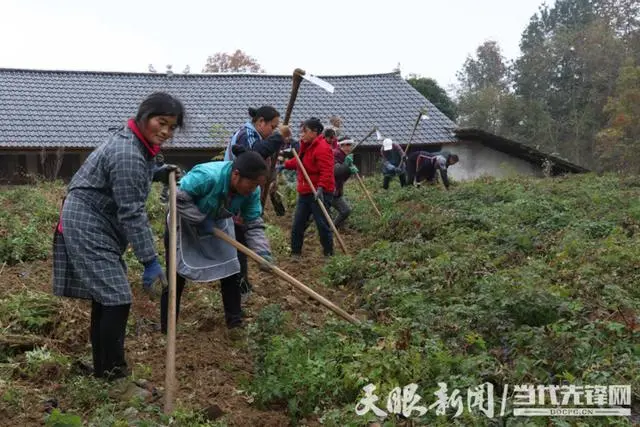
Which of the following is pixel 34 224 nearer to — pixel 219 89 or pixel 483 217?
pixel 483 217

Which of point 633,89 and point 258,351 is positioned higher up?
point 633,89

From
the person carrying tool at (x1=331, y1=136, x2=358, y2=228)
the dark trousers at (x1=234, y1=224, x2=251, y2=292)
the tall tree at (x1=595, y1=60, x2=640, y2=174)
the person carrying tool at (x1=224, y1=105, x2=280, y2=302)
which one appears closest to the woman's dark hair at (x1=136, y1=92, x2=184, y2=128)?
the dark trousers at (x1=234, y1=224, x2=251, y2=292)

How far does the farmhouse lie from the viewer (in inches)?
708

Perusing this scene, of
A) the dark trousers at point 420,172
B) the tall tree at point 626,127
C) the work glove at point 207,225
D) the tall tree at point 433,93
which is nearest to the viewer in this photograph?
the work glove at point 207,225

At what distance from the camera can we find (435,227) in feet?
27.0

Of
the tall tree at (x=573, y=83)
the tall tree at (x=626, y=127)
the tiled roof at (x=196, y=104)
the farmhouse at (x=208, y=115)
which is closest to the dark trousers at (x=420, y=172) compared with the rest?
the tiled roof at (x=196, y=104)

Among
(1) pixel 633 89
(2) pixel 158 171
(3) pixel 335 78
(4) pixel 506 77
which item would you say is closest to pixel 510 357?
(2) pixel 158 171

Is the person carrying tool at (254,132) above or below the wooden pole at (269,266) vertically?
above

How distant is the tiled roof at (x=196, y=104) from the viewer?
18.5 m

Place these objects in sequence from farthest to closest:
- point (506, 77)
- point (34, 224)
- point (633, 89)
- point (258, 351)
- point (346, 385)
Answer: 1. point (506, 77)
2. point (633, 89)
3. point (34, 224)
4. point (258, 351)
5. point (346, 385)

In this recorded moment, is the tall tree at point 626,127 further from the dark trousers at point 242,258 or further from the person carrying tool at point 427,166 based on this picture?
the dark trousers at point 242,258

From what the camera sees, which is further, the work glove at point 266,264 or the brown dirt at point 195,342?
the work glove at point 266,264

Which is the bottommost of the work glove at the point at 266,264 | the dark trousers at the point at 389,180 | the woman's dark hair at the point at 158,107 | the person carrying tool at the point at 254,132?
the dark trousers at the point at 389,180

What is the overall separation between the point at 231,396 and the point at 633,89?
2605cm
